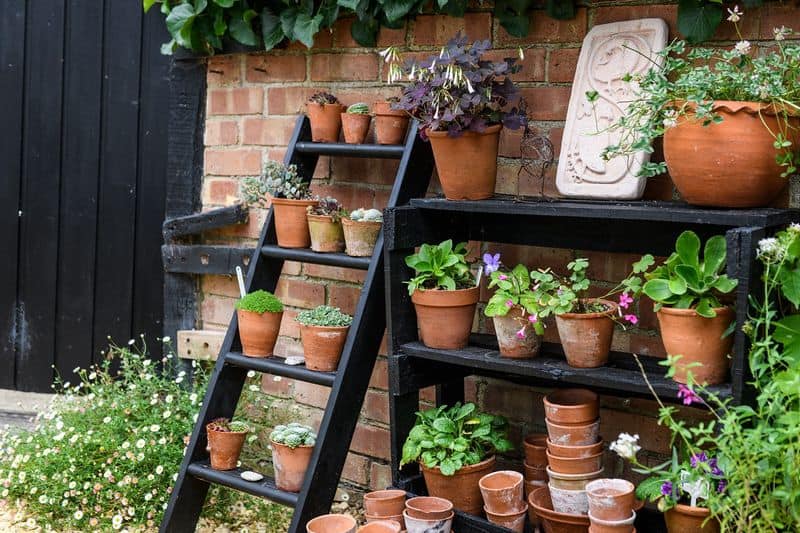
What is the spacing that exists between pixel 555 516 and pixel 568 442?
0.17m

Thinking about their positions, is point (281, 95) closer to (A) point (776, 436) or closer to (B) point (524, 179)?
(B) point (524, 179)

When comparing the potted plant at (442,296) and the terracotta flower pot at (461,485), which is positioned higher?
the potted plant at (442,296)

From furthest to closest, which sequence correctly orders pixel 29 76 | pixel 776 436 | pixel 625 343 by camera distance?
pixel 29 76 < pixel 625 343 < pixel 776 436

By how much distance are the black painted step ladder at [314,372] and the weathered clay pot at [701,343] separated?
2.80 ft

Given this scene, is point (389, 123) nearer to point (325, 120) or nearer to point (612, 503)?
point (325, 120)

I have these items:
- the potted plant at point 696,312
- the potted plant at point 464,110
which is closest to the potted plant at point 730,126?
the potted plant at point 696,312

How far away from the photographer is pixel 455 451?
95.4 inches

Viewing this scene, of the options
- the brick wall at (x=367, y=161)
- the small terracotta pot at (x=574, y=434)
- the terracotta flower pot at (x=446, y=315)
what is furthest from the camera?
the brick wall at (x=367, y=161)

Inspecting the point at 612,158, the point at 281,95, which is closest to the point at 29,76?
the point at 281,95

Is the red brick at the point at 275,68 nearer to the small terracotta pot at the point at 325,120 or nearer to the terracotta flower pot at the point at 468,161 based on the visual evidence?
the small terracotta pot at the point at 325,120

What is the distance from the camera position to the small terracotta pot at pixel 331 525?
2.33m

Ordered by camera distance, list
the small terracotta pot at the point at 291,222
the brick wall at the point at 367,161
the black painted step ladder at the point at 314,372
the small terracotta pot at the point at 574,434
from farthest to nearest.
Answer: the small terracotta pot at the point at 291,222 < the black painted step ladder at the point at 314,372 < the brick wall at the point at 367,161 < the small terracotta pot at the point at 574,434

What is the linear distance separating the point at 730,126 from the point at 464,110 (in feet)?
2.05

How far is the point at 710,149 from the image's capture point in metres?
2.03
